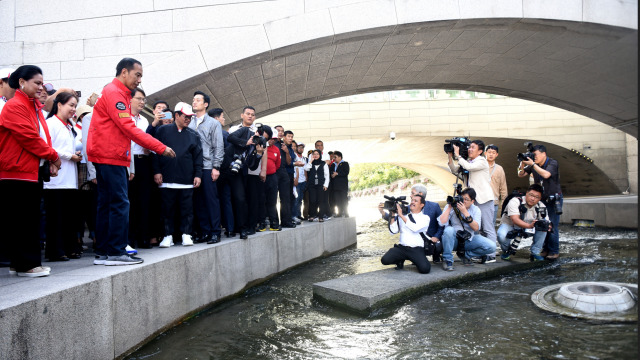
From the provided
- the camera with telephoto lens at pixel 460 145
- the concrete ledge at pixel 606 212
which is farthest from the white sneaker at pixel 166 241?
the concrete ledge at pixel 606 212

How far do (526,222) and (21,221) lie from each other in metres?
5.82

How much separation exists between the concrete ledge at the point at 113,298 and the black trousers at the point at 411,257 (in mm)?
1758

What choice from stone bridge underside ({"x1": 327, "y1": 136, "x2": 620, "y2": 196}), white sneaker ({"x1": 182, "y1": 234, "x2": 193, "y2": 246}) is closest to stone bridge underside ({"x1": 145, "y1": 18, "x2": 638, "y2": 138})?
white sneaker ({"x1": 182, "y1": 234, "x2": 193, "y2": 246})

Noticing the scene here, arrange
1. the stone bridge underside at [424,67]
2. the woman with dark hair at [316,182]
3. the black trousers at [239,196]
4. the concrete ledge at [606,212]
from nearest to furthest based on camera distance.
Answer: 1. the black trousers at [239,196]
2. the stone bridge underside at [424,67]
3. the woman with dark hair at [316,182]
4. the concrete ledge at [606,212]

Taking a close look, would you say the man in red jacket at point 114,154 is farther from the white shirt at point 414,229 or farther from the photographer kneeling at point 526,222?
the photographer kneeling at point 526,222

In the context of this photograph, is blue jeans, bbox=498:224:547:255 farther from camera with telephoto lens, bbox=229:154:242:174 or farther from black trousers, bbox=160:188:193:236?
black trousers, bbox=160:188:193:236

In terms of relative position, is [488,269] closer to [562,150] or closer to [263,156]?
[263,156]

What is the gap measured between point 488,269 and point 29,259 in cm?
484

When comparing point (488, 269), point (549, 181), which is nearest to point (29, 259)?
point (488, 269)

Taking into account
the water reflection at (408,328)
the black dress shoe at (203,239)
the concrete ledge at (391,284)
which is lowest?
the water reflection at (408,328)

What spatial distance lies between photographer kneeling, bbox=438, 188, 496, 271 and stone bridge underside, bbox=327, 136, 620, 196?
14.3 m

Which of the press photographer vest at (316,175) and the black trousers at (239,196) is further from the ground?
the press photographer vest at (316,175)

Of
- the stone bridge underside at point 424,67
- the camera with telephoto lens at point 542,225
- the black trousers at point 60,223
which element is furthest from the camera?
the stone bridge underside at point 424,67

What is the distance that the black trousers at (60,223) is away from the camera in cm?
406
